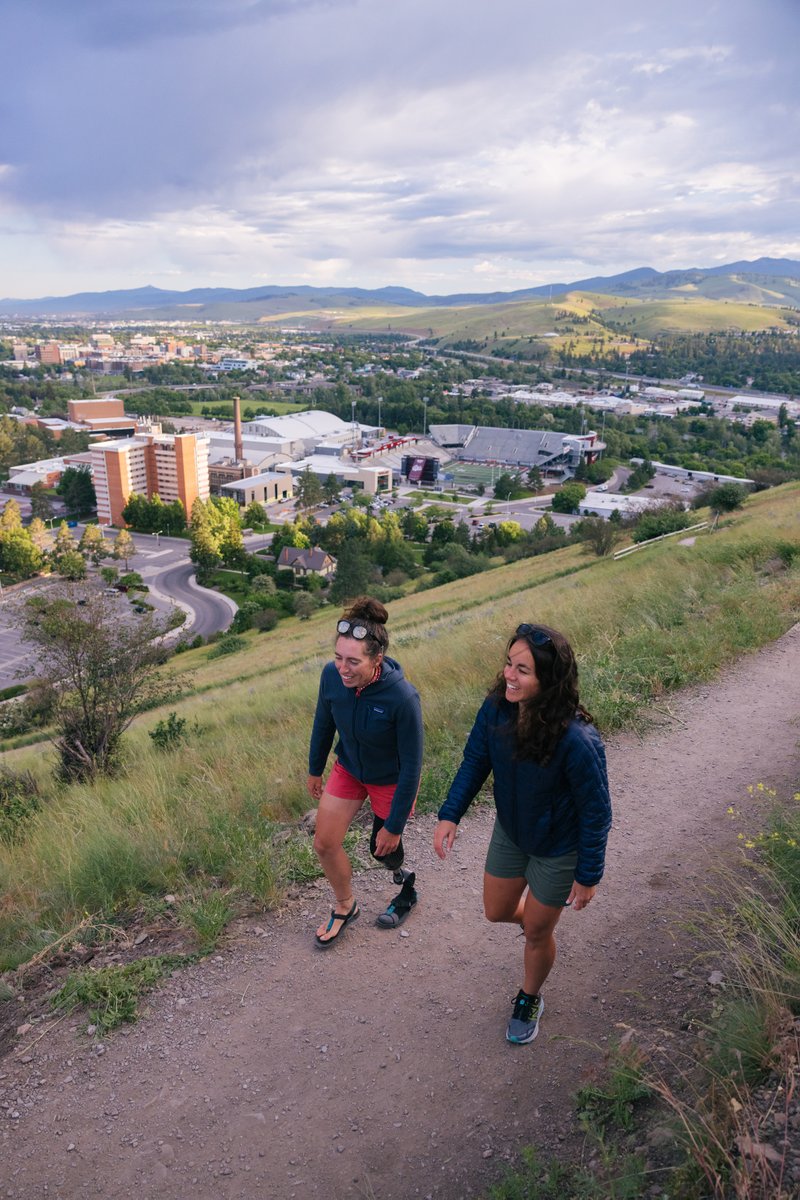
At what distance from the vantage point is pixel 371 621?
2873mm

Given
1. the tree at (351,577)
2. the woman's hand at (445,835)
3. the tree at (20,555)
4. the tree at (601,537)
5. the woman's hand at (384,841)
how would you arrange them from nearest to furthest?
1. the woman's hand at (445,835)
2. the woman's hand at (384,841)
3. the tree at (601,537)
4. the tree at (351,577)
5. the tree at (20,555)

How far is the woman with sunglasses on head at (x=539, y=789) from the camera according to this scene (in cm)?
231

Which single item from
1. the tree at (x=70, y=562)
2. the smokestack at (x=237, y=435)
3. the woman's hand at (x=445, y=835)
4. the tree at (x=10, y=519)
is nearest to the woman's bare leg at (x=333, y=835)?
the woman's hand at (x=445, y=835)

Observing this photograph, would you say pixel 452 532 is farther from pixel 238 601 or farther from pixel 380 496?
pixel 380 496

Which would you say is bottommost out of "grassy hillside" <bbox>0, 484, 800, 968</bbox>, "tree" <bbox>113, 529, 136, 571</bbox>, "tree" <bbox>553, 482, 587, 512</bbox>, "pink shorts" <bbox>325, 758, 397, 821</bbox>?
"tree" <bbox>113, 529, 136, 571</bbox>

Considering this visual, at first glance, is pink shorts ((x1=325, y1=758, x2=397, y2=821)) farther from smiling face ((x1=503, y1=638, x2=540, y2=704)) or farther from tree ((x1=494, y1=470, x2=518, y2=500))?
tree ((x1=494, y1=470, x2=518, y2=500))

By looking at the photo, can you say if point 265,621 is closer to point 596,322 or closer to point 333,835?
point 333,835

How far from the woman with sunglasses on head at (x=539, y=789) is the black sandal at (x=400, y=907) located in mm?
766

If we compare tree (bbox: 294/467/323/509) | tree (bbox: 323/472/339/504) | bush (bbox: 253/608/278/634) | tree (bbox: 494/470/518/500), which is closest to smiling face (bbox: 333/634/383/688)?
bush (bbox: 253/608/278/634)

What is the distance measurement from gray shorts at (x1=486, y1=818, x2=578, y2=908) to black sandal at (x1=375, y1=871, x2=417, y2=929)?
0.82 meters

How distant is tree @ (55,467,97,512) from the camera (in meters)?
50.0

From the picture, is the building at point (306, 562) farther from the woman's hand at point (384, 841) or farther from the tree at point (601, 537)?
the woman's hand at point (384, 841)

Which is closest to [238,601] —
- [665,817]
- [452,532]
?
[452,532]

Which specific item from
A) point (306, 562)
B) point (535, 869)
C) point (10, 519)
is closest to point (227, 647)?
point (306, 562)
